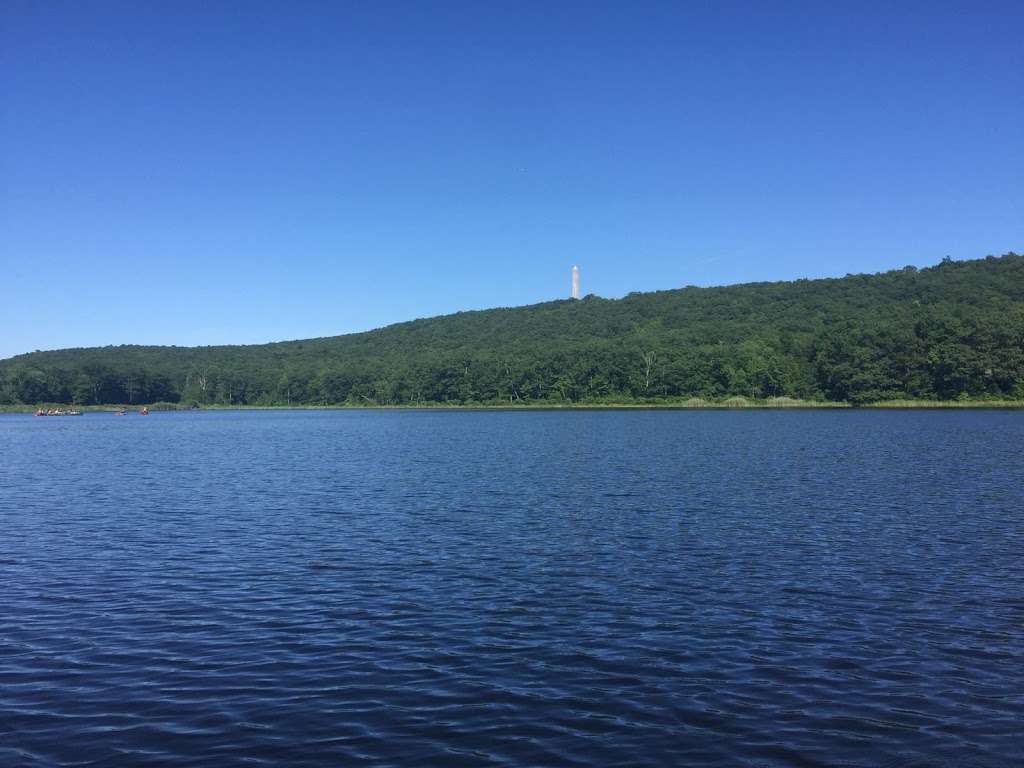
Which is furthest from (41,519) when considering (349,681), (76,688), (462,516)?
(349,681)

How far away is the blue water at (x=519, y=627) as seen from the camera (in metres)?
10.6

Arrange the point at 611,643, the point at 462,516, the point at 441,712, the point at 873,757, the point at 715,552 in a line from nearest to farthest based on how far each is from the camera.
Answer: the point at 873,757, the point at 441,712, the point at 611,643, the point at 715,552, the point at 462,516

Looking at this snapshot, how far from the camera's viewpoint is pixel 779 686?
12.3 meters

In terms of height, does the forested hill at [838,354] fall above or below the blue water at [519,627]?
above

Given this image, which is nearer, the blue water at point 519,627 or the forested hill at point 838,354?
the blue water at point 519,627

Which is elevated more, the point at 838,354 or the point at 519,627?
the point at 838,354

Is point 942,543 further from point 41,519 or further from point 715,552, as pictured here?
point 41,519

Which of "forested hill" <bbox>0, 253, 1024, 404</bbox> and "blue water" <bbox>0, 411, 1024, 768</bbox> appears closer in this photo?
"blue water" <bbox>0, 411, 1024, 768</bbox>

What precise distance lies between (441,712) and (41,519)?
82.1 feet

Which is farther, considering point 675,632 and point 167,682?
point 675,632

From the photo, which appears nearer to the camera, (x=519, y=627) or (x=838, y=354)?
(x=519, y=627)

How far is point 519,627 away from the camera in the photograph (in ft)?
50.5

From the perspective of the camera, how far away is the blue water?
34.8 feet

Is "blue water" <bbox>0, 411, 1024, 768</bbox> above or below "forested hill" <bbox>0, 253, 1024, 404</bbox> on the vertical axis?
below
